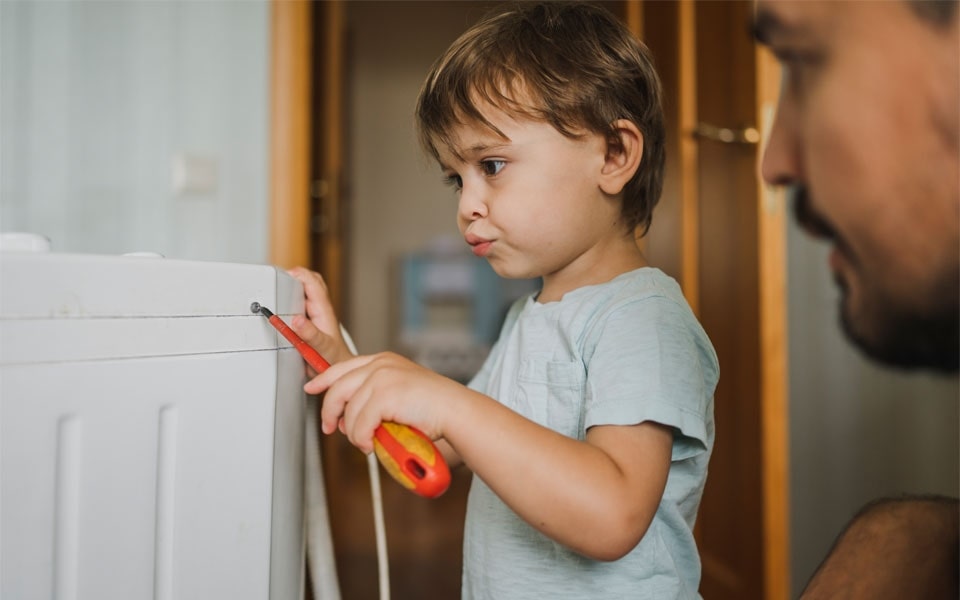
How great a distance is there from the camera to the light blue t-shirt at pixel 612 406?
0.44 m

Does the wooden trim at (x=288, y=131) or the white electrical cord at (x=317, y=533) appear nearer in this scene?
the white electrical cord at (x=317, y=533)

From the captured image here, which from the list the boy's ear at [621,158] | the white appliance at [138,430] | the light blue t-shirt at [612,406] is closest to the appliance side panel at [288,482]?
the white appliance at [138,430]

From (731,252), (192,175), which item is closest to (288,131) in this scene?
(192,175)

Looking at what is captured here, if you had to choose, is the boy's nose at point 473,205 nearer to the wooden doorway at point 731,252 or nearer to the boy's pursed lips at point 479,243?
the boy's pursed lips at point 479,243

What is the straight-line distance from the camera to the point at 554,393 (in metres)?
0.52

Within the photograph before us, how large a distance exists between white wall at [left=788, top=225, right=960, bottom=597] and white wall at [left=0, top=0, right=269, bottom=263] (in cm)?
98

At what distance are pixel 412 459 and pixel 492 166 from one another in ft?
0.87

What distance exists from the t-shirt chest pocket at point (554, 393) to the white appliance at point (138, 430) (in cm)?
19

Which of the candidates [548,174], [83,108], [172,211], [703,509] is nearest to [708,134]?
[703,509]

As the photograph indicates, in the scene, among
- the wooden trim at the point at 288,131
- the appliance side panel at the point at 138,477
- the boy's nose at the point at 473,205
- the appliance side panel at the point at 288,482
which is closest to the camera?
the appliance side panel at the point at 138,477

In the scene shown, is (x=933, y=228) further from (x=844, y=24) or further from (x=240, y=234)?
(x=240, y=234)

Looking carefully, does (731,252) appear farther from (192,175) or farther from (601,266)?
(192,175)

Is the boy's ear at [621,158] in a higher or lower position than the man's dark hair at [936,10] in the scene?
higher

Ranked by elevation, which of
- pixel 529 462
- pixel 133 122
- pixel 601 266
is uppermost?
pixel 133 122
